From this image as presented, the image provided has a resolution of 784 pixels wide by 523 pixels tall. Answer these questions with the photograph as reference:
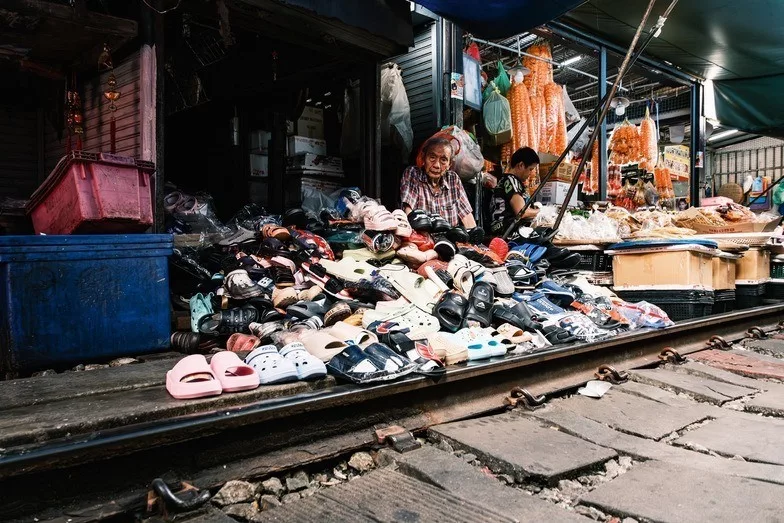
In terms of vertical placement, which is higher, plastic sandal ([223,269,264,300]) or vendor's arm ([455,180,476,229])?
vendor's arm ([455,180,476,229])

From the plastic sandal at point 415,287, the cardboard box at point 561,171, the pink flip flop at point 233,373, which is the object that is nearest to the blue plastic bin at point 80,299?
the pink flip flop at point 233,373

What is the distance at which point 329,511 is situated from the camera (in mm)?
1786

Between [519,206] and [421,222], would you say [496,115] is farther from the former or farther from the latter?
[421,222]

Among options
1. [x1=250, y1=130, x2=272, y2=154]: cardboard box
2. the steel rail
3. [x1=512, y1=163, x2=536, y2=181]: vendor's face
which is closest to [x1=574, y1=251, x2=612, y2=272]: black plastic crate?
[x1=512, y1=163, x2=536, y2=181]: vendor's face

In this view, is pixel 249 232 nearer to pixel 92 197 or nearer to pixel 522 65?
pixel 92 197

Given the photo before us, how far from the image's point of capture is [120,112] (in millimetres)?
4234

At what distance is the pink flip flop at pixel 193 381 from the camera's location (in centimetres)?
214

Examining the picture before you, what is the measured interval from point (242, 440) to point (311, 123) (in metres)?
6.01

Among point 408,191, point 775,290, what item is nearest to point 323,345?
point 408,191

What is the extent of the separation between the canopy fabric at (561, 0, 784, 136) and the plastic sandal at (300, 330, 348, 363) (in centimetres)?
660

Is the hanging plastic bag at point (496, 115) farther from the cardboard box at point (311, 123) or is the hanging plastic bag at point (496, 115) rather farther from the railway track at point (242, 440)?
the railway track at point (242, 440)

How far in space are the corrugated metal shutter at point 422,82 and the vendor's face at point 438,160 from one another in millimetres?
957

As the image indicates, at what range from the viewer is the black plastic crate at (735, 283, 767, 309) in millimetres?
7367

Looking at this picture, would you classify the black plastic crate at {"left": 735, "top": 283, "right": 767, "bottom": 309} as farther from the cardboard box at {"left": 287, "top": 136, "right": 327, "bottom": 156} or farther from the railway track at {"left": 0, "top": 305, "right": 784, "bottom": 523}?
the cardboard box at {"left": 287, "top": 136, "right": 327, "bottom": 156}
